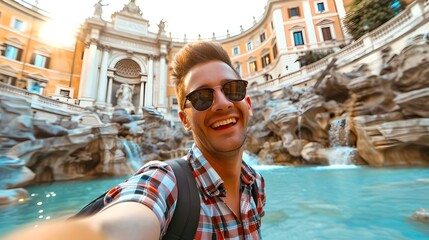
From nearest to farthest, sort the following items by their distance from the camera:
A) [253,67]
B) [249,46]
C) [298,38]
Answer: [298,38], [253,67], [249,46]

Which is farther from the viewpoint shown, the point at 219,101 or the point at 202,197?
the point at 219,101

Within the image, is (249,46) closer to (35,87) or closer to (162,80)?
(162,80)

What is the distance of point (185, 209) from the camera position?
79 cm

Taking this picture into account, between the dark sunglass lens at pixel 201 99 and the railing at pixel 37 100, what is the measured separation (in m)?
14.8

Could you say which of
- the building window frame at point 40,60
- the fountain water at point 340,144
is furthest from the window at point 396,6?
the building window frame at point 40,60

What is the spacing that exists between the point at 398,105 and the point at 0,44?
103 ft

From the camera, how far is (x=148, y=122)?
1550cm

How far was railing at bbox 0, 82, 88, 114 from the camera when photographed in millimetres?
11406

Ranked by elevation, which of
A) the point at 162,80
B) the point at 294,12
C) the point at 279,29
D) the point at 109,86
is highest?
the point at 294,12

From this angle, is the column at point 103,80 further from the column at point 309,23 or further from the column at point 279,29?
the column at point 309,23

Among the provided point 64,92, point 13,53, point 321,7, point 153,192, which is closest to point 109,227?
point 153,192

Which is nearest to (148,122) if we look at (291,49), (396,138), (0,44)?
(396,138)

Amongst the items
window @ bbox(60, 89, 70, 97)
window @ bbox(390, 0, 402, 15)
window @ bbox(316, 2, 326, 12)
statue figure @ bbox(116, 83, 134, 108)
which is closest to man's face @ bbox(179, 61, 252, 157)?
window @ bbox(390, 0, 402, 15)

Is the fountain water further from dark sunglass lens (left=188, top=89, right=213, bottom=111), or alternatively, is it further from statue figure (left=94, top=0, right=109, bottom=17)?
statue figure (left=94, top=0, right=109, bottom=17)
